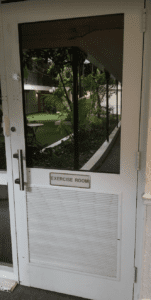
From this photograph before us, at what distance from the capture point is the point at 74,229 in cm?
199

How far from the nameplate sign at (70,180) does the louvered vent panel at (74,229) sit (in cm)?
7

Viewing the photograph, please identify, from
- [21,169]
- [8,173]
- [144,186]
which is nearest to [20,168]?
[21,169]

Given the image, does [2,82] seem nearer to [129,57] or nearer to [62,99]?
[62,99]

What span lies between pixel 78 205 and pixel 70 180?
0.22m

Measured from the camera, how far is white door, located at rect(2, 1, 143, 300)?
1.66m

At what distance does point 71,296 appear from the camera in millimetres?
2078

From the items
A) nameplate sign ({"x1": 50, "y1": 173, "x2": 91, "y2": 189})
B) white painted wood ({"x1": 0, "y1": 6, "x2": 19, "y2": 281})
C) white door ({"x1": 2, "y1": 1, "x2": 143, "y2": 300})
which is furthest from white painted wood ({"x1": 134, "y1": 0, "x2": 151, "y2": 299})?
white painted wood ({"x1": 0, "y1": 6, "x2": 19, "y2": 281})

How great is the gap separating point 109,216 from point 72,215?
0.32 m

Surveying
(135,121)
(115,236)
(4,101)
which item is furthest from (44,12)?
(115,236)

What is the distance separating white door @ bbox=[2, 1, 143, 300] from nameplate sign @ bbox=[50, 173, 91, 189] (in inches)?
0.5

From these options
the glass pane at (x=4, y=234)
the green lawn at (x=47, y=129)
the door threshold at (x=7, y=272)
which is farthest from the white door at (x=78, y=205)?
the glass pane at (x=4, y=234)

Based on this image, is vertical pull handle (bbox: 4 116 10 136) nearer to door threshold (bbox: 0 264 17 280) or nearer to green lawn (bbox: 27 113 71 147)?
green lawn (bbox: 27 113 71 147)

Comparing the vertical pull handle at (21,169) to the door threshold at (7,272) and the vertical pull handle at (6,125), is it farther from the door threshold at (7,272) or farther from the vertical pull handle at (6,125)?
the door threshold at (7,272)

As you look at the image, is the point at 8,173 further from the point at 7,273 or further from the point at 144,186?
the point at 144,186
